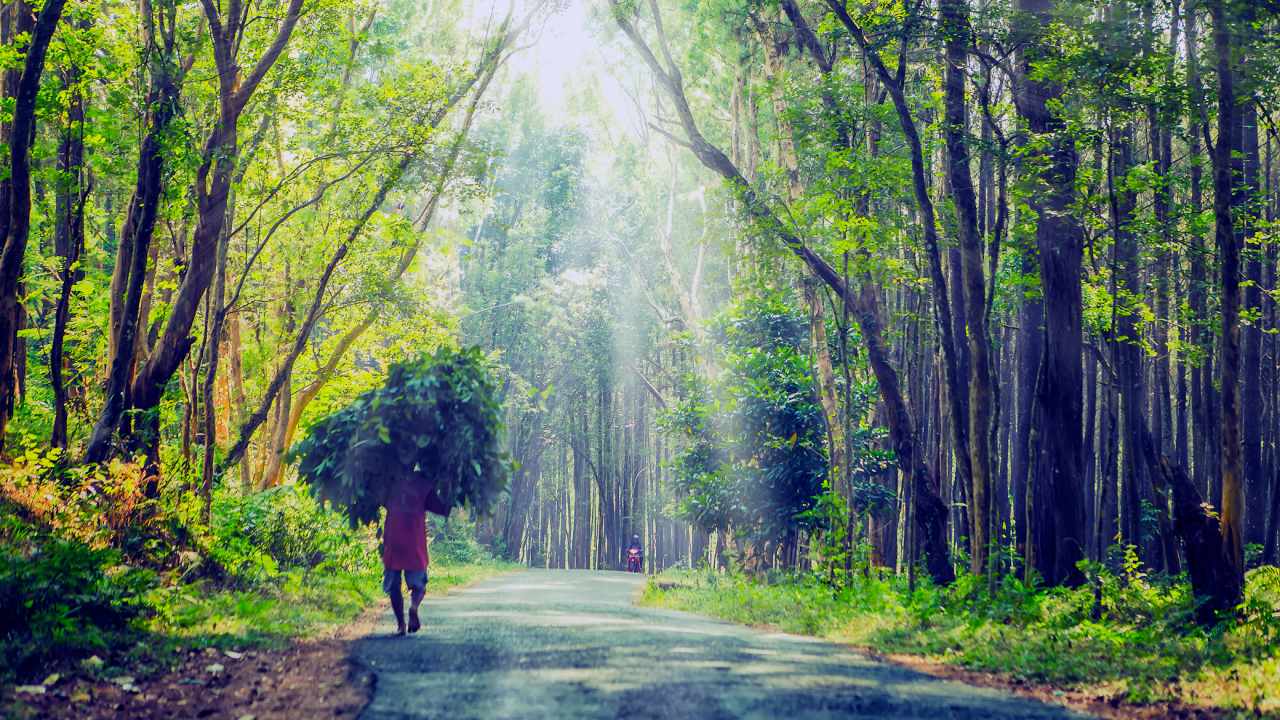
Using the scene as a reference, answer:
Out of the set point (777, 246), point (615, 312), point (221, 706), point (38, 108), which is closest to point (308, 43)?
point (38, 108)

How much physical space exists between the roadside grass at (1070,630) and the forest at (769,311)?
0.20 ft

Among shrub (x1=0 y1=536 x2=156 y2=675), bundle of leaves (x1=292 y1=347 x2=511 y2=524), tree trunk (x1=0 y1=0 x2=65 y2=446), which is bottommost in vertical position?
shrub (x1=0 y1=536 x2=156 y2=675)

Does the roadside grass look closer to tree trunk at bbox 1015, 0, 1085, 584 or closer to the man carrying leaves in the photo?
tree trunk at bbox 1015, 0, 1085, 584

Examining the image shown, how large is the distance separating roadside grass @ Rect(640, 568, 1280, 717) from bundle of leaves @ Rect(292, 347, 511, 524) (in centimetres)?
424

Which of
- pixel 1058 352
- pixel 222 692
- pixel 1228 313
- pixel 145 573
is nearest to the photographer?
pixel 222 692

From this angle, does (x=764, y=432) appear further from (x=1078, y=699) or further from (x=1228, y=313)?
(x=1078, y=699)

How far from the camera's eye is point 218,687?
22.9 feet

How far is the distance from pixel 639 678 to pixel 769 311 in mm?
15165

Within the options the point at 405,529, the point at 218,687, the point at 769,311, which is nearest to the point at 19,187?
the point at 405,529

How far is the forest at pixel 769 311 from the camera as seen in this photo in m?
10.2

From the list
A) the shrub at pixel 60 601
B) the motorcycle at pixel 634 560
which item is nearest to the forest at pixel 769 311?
the shrub at pixel 60 601

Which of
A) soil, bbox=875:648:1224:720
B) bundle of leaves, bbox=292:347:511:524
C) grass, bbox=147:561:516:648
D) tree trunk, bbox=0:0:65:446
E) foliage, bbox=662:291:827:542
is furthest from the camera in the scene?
foliage, bbox=662:291:827:542

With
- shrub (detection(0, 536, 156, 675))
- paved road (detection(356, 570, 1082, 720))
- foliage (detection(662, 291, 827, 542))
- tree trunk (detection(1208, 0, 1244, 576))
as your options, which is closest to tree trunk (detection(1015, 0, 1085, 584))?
tree trunk (detection(1208, 0, 1244, 576))

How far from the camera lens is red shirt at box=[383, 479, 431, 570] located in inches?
395
